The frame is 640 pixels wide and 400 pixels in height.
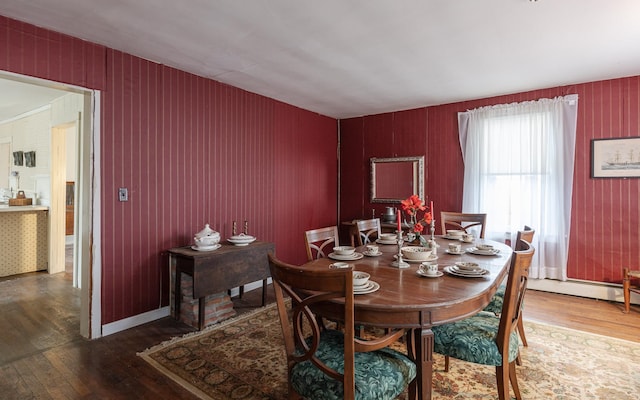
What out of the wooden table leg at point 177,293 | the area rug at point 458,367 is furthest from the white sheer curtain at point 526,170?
the wooden table leg at point 177,293

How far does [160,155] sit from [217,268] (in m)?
1.23

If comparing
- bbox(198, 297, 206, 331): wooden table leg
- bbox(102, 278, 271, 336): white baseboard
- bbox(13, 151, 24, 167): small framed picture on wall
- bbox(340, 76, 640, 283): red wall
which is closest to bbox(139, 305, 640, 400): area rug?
bbox(198, 297, 206, 331): wooden table leg

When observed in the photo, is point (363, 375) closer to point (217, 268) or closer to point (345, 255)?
point (345, 255)

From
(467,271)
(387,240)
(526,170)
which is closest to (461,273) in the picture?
(467,271)

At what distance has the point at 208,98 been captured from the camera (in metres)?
3.63

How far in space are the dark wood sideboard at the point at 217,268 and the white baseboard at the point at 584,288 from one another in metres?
3.30

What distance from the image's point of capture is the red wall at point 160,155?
2.69 metres

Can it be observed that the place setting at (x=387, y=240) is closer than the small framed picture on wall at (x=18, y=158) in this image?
Yes

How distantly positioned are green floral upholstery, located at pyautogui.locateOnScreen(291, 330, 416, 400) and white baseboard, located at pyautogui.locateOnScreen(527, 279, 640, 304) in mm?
3306

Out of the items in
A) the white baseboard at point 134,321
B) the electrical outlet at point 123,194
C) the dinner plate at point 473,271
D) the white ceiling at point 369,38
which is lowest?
the white baseboard at point 134,321

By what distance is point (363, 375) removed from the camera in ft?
4.56

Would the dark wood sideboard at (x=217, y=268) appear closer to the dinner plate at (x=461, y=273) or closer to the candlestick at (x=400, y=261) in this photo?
the candlestick at (x=400, y=261)

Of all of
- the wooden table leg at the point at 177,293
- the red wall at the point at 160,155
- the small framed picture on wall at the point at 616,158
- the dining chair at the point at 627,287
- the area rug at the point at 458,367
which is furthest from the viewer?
the small framed picture on wall at the point at 616,158

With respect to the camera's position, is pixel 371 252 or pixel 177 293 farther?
pixel 177 293
